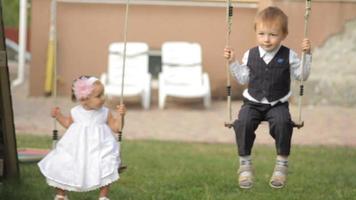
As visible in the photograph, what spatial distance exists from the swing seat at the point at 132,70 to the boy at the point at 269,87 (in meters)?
7.55

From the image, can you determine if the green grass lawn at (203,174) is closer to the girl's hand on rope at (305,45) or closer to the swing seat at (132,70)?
the girl's hand on rope at (305,45)

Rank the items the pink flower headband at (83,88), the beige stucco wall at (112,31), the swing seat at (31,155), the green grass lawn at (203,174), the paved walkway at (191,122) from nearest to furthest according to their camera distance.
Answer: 1. the pink flower headband at (83,88)
2. the green grass lawn at (203,174)
3. the swing seat at (31,155)
4. the paved walkway at (191,122)
5. the beige stucco wall at (112,31)

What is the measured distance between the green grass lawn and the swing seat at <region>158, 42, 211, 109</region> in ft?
11.6

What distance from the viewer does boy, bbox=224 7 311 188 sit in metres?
5.24

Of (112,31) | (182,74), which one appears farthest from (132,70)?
(112,31)

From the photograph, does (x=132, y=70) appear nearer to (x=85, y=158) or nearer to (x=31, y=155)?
(x=31, y=155)

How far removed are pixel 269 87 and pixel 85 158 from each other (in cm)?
139

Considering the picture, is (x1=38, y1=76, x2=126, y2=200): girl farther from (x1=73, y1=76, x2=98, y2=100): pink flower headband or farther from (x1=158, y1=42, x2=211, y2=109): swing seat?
(x1=158, y1=42, x2=211, y2=109): swing seat

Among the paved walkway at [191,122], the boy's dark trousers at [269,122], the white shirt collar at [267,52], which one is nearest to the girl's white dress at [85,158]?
the boy's dark trousers at [269,122]

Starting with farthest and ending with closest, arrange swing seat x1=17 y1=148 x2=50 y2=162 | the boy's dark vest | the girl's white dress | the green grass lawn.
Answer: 1. swing seat x1=17 y1=148 x2=50 y2=162
2. the green grass lawn
3. the boy's dark vest
4. the girl's white dress

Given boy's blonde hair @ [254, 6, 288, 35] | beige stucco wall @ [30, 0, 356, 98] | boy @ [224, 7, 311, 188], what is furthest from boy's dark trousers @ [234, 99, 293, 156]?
beige stucco wall @ [30, 0, 356, 98]

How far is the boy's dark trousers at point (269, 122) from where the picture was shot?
205 inches

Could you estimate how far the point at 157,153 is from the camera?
851 centimetres

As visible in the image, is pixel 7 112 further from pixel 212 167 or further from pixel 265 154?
pixel 265 154
